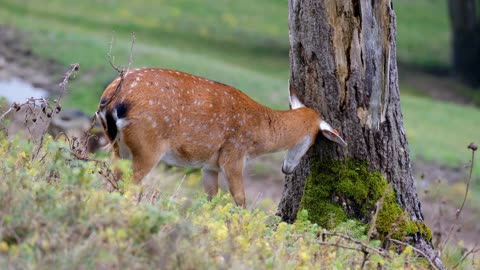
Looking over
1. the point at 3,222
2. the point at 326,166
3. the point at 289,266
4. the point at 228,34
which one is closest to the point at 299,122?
the point at 326,166

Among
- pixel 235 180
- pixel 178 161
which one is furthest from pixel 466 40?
pixel 178 161

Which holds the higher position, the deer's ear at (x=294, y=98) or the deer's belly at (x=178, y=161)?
the deer's ear at (x=294, y=98)

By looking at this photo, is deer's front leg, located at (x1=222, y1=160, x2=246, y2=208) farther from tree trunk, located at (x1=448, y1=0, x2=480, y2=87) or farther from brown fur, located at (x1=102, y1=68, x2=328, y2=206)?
tree trunk, located at (x1=448, y1=0, x2=480, y2=87)

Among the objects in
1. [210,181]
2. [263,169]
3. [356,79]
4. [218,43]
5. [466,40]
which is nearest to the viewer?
[356,79]

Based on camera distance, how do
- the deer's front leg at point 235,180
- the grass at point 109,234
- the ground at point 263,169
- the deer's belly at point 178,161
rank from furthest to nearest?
1. the ground at point 263,169
2. the deer's front leg at point 235,180
3. the deer's belly at point 178,161
4. the grass at point 109,234

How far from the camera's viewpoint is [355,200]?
29.1ft

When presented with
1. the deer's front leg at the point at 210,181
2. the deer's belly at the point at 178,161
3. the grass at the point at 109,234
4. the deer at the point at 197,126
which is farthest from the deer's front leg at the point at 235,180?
the grass at the point at 109,234

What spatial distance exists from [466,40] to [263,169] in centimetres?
1447

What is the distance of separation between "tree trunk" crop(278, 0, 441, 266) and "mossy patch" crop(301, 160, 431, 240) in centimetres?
9

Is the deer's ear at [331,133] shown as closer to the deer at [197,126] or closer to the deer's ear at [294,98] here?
the deer at [197,126]

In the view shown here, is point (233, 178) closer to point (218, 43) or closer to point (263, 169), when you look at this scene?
point (263, 169)

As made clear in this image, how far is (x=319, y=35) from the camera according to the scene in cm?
869

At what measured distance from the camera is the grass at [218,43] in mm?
20234

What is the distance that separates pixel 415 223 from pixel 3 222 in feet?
14.2
